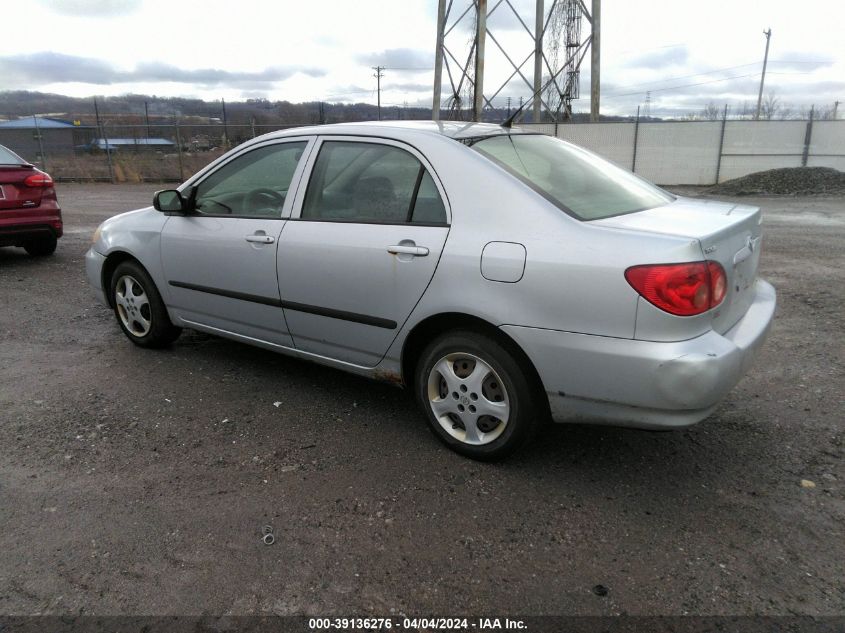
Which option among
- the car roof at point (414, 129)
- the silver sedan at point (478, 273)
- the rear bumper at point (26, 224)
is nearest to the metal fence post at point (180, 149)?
the rear bumper at point (26, 224)

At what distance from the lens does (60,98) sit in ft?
121

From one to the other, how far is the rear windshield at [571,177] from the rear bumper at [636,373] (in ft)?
2.07

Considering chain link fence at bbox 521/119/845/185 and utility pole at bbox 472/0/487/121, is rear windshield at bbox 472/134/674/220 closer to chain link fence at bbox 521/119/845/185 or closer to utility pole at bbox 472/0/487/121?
chain link fence at bbox 521/119/845/185

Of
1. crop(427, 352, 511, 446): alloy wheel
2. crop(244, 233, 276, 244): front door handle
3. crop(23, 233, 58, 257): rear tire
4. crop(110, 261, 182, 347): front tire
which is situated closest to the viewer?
crop(427, 352, 511, 446): alloy wheel

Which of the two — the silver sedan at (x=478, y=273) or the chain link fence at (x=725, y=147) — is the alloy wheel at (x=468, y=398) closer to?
the silver sedan at (x=478, y=273)

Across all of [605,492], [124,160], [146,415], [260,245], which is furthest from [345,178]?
[124,160]

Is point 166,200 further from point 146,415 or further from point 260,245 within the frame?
point 146,415

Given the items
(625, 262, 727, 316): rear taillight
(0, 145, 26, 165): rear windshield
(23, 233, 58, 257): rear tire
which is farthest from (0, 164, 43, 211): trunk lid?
(625, 262, 727, 316): rear taillight

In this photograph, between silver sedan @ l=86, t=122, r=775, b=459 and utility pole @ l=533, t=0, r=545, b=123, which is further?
utility pole @ l=533, t=0, r=545, b=123

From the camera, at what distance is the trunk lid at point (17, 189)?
Result: 299 inches

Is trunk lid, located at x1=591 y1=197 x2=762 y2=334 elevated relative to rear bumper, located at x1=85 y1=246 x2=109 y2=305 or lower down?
elevated

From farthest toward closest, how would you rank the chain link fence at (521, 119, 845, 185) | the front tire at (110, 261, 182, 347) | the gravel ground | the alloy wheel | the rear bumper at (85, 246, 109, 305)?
the chain link fence at (521, 119, 845, 185) → the gravel ground → the rear bumper at (85, 246, 109, 305) → the front tire at (110, 261, 182, 347) → the alloy wheel

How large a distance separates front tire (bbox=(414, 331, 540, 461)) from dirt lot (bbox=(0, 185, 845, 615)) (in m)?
0.15

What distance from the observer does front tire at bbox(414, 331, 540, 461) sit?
9.99ft
